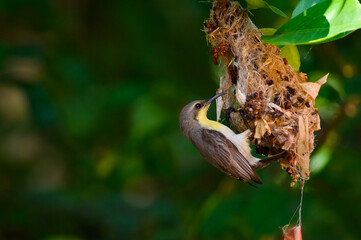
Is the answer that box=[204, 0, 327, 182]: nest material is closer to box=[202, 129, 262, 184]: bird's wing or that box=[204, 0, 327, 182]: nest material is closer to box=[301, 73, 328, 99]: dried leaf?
box=[301, 73, 328, 99]: dried leaf

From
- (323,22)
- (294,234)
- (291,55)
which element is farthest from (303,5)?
(294,234)

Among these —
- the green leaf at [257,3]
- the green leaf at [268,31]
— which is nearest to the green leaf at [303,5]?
the green leaf at [257,3]

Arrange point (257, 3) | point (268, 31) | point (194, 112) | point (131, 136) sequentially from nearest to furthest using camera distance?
point (257, 3) → point (268, 31) → point (194, 112) → point (131, 136)

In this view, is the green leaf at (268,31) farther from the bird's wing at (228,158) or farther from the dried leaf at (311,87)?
the bird's wing at (228,158)

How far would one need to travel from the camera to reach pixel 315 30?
8.67 ft

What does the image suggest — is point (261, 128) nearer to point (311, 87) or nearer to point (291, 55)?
point (311, 87)

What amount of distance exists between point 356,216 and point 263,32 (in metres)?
2.45

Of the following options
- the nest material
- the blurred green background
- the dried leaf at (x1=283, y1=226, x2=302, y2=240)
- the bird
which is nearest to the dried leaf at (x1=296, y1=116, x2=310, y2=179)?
the nest material

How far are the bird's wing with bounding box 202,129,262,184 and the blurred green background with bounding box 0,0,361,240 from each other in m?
0.90

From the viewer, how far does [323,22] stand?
2.64 meters

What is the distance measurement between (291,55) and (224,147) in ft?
2.53

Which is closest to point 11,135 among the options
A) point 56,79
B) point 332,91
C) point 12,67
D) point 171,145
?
point 12,67

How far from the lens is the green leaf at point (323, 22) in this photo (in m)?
2.60

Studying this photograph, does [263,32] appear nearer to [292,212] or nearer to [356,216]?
[292,212]
